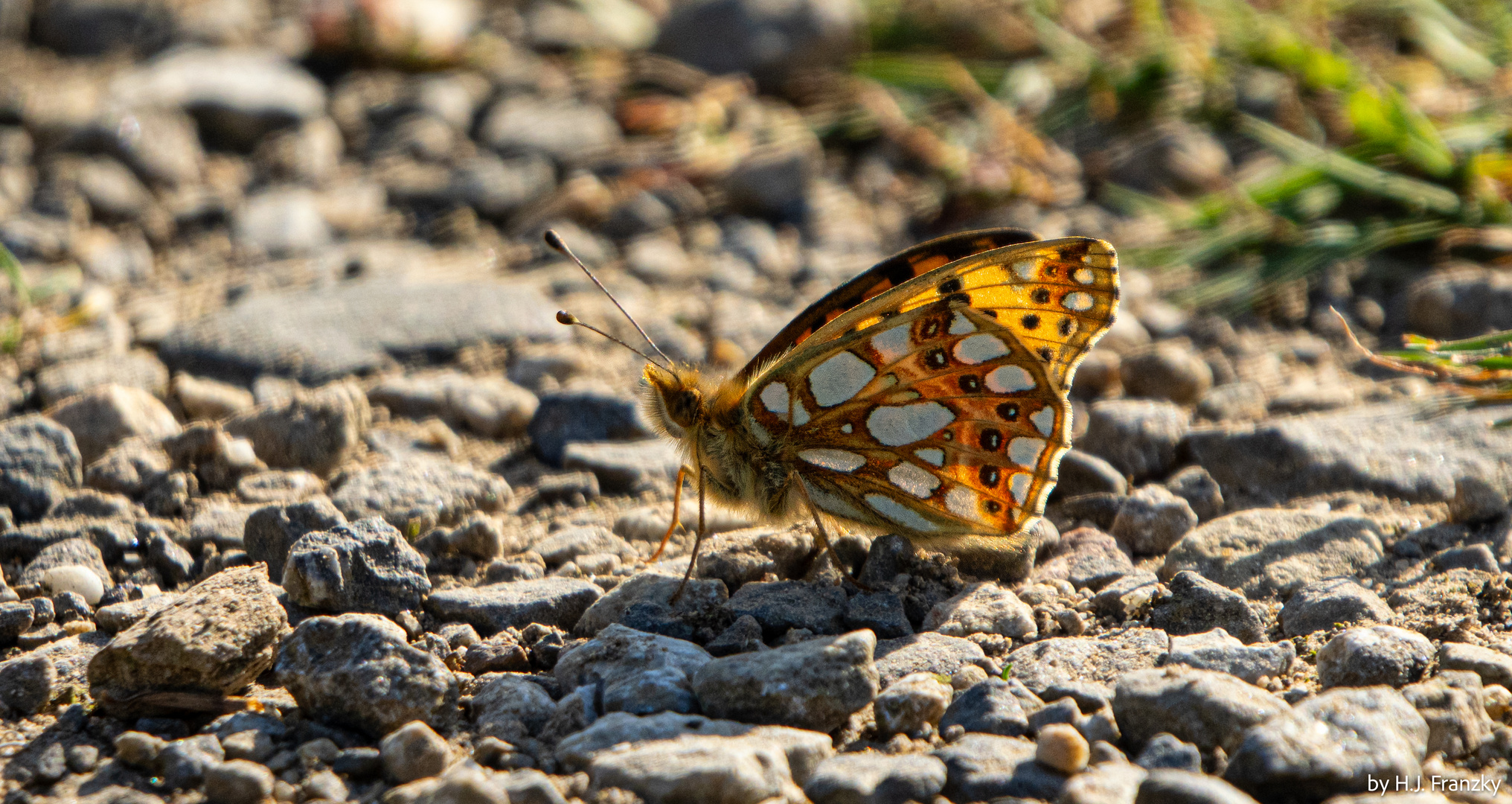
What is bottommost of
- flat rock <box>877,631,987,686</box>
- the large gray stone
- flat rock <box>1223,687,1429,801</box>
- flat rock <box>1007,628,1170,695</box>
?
flat rock <box>877,631,987,686</box>

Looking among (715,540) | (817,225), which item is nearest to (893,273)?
(715,540)

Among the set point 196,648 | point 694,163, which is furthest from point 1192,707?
point 694,163

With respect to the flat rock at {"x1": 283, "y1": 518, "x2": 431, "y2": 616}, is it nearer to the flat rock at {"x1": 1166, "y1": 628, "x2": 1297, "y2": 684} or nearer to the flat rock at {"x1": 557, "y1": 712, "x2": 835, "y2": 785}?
the flat rock at {"x1": 557, "y1": 712, "x2": 835, "y2": 785}

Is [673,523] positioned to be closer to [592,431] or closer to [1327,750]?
[592,431]

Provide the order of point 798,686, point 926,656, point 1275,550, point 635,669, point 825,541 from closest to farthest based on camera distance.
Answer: point 798,686 < point 635,669 < point 926,656 < point 825,541 < point 1275,550

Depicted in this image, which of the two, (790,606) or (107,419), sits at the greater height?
(790,606)

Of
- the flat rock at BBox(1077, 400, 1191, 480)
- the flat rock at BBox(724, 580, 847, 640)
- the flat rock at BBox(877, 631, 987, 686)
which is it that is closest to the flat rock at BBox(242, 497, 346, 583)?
the flat rock at BBox(724, 580, 847, 640)

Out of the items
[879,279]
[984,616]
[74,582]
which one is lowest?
[74,582]
